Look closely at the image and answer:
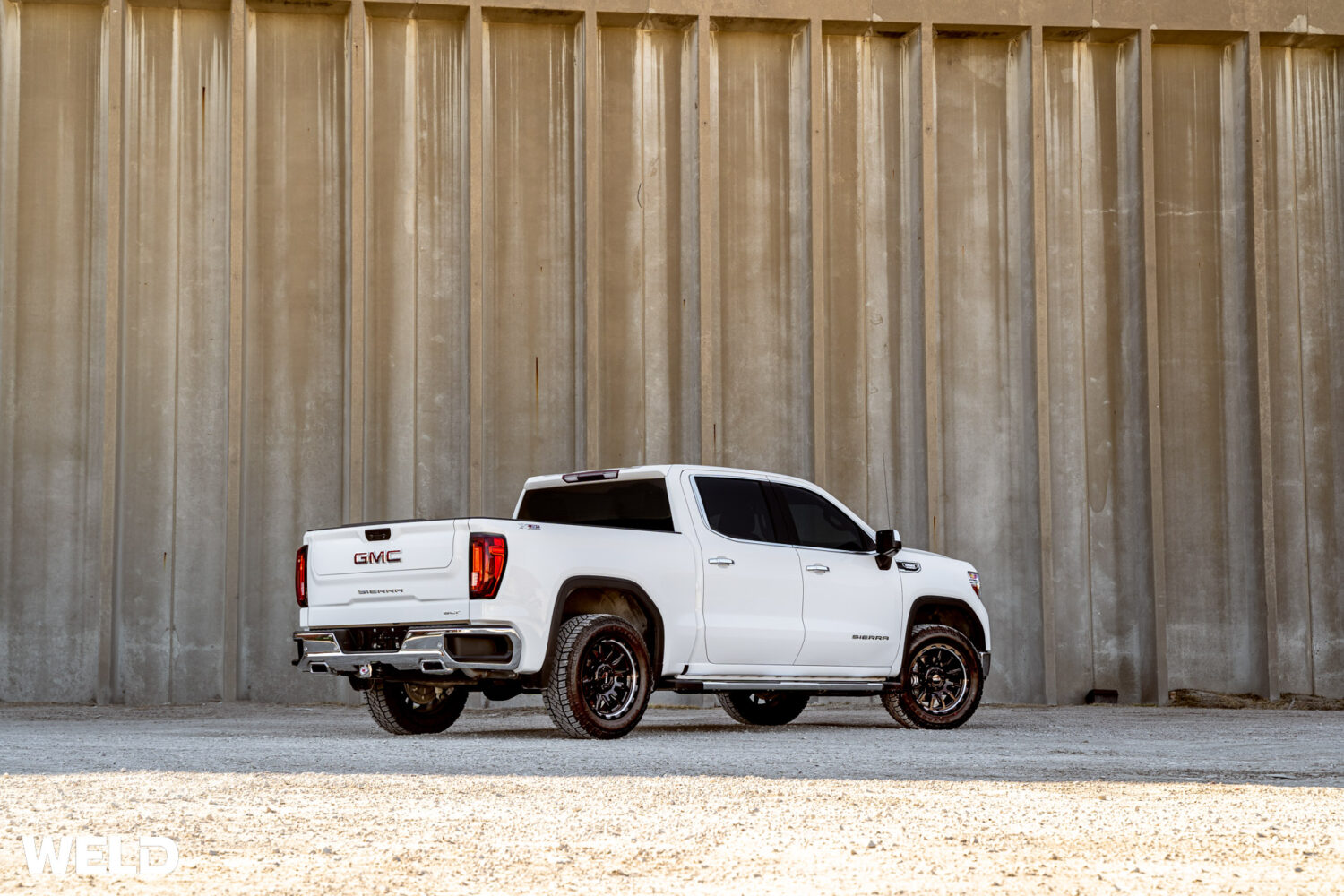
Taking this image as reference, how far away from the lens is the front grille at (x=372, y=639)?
9461 mm

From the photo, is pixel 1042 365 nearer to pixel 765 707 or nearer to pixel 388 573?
pixel 765 707

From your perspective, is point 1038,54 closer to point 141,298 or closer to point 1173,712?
point 1173,712

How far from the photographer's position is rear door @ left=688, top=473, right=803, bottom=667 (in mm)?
10375

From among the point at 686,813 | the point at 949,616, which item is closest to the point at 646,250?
the point at 949,616

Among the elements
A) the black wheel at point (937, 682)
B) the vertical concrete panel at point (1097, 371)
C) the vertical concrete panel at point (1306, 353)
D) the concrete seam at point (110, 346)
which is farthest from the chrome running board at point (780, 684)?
the vertical concrete panel at point (1306, 353)

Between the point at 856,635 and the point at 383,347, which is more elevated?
the point at 383,347

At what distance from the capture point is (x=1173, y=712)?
14.8 meters

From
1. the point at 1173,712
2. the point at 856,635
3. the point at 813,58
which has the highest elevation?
the point at 813,58

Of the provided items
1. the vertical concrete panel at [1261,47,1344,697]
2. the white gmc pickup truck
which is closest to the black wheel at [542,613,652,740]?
the white gmc pickup truck

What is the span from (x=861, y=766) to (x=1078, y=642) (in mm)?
9414

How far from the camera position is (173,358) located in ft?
51.6

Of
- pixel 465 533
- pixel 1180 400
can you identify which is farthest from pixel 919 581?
pixel 1180 400

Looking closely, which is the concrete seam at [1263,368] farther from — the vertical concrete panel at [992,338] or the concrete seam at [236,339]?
the concrete seam at [236,339]

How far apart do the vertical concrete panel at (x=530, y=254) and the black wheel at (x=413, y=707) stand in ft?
16.6
